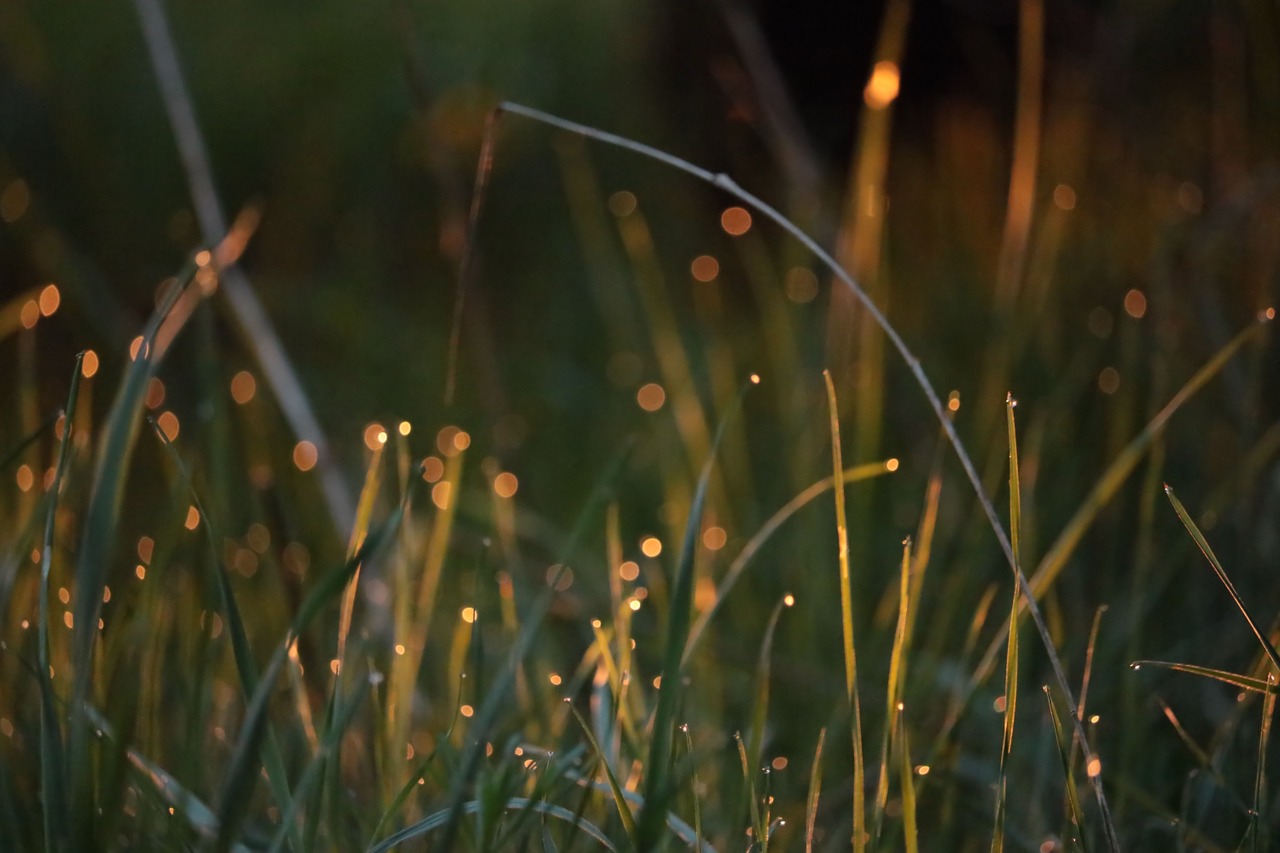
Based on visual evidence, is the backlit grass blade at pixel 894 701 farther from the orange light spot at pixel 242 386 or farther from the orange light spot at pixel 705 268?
the orange light spot at pixel 705 268

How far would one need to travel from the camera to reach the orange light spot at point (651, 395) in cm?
105

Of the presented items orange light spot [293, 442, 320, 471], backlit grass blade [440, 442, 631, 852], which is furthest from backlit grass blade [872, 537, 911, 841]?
orange light spot [293, 442, 320, 471]

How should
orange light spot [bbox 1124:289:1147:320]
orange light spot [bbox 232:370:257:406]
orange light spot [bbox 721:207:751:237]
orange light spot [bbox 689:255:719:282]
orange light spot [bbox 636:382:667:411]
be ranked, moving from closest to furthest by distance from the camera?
orange light spot [bbox 1124:289:1147:320] < orange light spot [bbox 232:370:257:406] < orange light spot [bbox 636:382:667:411] < orange light spot [bbox 689:255:719:282] < orange light spot [bbox 721:207:751:237]

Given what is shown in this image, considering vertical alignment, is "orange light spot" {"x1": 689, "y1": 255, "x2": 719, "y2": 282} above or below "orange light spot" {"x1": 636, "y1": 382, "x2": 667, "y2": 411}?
above

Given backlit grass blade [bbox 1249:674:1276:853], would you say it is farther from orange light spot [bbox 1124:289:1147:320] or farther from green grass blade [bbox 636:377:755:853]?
orange light spot [bbox 1124:289:1147:320]

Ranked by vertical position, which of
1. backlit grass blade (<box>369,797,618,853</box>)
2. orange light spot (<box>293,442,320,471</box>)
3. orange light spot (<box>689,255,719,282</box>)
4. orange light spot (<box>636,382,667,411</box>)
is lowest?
orange light spot (<box>293,442,320,471</box>)

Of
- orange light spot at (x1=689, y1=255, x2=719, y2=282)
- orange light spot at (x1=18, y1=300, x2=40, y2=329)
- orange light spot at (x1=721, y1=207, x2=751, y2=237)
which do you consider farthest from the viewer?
orange light spot at (x1=721, y1=207, x2=751, y2=237)

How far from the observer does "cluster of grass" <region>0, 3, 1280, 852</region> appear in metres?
0.37

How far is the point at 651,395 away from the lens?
107 centimetres

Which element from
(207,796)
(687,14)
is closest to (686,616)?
(207,796)

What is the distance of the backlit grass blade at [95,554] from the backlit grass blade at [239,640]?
28 millimetres

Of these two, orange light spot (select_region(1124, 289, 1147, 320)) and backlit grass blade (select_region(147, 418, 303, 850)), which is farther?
orange light spot (select_region(1124, 289, 1147, 320))

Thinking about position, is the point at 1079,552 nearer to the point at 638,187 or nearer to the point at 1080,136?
the point at 1080,136

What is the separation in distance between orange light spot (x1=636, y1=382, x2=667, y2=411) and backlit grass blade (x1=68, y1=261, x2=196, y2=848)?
2.34ft
